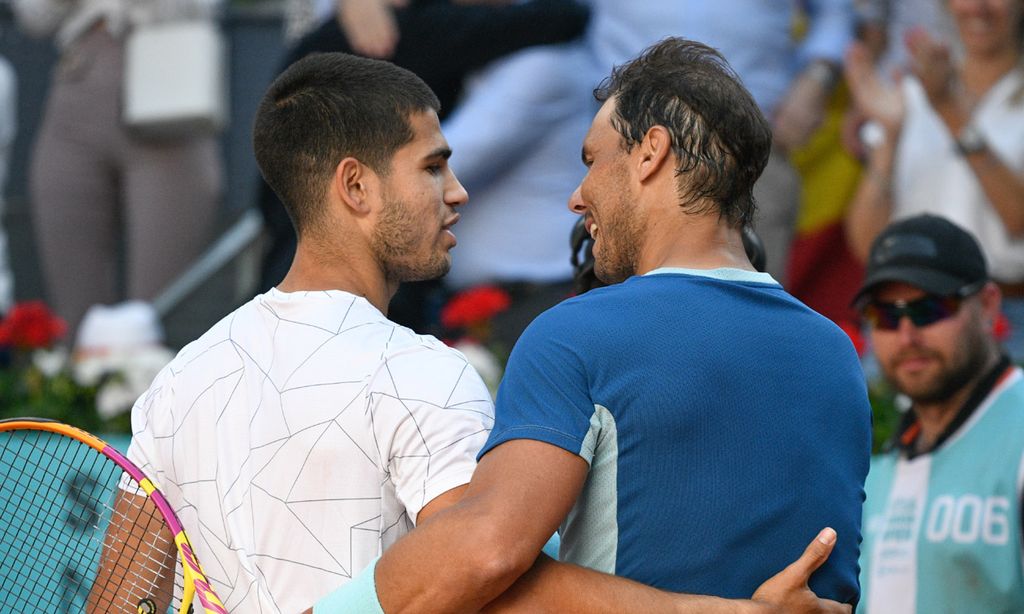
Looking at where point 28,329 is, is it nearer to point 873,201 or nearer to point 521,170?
point 521,170

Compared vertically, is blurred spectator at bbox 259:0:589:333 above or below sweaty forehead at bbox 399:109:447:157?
below

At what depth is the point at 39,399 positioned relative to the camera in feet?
19.2

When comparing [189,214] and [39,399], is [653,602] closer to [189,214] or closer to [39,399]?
[39,399]

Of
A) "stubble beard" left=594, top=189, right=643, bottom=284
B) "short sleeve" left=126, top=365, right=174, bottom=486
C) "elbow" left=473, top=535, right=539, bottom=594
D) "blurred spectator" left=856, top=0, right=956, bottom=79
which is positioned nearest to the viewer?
"elbow" left=473, top=535, right=539, bottom=594

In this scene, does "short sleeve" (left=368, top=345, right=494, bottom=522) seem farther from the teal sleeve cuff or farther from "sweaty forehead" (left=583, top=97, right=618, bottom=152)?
"sweaty forehead" (left=583, top=97, right=618, bottom=152)

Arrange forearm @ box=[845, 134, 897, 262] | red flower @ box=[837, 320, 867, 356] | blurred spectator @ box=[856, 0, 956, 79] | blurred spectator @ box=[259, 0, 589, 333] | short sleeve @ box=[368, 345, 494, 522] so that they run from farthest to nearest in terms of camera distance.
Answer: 1. blurred spectator @ box=[856, 0, 956, 79]
2. forearm @ box=[845, 134, 897, 262]
3. blurred spectator @ box=[259, 0, 589, 333]
4. red flower @ box=[837, 320, 867, 356]
5. short sleeve @ box=[368, 345, 494, 522]

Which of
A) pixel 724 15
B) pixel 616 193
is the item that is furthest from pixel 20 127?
pixel 616 193

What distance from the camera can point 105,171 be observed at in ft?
21.6

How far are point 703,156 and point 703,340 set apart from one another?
0.30 m

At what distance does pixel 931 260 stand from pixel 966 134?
1.26 metres

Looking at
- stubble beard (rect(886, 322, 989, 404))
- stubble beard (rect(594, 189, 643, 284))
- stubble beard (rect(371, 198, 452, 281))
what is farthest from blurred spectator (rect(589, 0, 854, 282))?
stubble beard (rect(594, 189, 643, 284))

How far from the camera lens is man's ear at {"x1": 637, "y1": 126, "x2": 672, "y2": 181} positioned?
2311mm

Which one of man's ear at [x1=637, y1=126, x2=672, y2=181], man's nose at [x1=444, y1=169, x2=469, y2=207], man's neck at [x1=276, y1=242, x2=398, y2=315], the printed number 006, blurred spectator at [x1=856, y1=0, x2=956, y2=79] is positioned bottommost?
the printed number 006

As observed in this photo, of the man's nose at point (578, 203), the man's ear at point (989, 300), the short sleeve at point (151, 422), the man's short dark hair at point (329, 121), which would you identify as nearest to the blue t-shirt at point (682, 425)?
the man's nose at point (578, 203)
